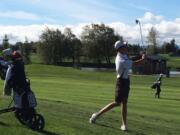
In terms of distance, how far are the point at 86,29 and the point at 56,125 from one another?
394 feet

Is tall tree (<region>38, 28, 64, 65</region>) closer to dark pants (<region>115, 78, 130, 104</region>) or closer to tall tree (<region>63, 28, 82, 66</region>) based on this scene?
tall tree (<region>63, 28, 82, 66</region>)

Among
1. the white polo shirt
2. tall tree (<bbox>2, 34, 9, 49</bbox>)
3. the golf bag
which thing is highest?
tall tree (<bbox>2, 34, 9, 49</bbox>)

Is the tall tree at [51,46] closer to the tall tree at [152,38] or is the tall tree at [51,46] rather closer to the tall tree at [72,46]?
the tall tree at [72,46]

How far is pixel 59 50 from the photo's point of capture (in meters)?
120

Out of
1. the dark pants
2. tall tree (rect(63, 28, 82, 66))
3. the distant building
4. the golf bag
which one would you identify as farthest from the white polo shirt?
tall tree (rect(63, 28, 82, 66))

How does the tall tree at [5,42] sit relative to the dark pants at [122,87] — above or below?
above

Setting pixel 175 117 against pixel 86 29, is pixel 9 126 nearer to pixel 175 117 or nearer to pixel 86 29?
pixel 175 117

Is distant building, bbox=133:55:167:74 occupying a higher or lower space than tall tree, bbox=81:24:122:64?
lower

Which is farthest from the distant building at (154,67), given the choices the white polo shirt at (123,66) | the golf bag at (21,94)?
the golf bag at (21,94)

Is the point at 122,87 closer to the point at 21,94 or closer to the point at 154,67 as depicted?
the point at 21,94

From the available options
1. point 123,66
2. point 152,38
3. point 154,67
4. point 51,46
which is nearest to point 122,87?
point 123,66

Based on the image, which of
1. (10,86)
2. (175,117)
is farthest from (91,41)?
(10,86)

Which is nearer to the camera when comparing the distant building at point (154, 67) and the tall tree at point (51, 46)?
the distant building at point (154, 67)

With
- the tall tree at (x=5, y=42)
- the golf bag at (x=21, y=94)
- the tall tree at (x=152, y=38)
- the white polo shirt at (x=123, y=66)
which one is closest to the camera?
the golf bag at (x=21, y=94)
